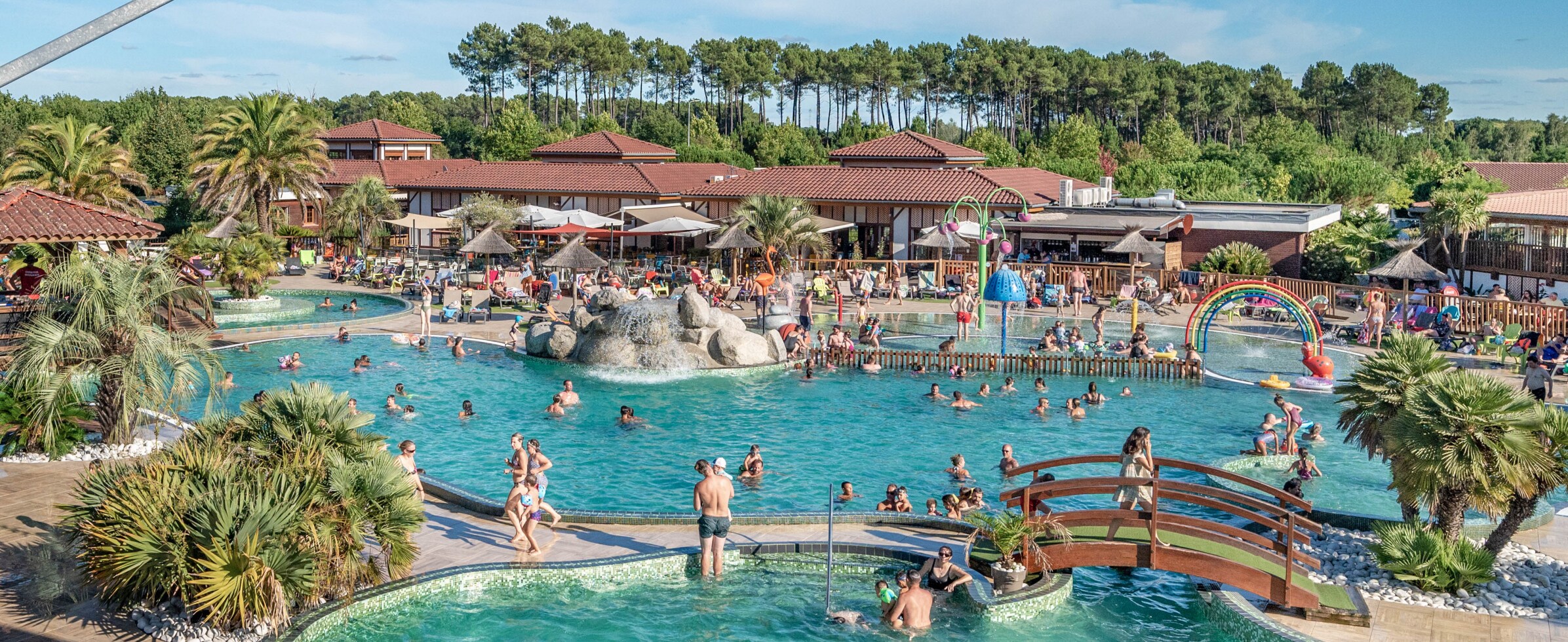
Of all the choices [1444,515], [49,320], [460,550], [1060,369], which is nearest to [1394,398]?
[1444,515]

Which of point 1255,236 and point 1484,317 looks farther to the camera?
point 1255,236

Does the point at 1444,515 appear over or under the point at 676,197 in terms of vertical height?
under

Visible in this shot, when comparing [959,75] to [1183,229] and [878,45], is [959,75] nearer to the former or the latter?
[878,45]

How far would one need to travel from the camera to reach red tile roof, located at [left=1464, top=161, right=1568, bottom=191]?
7775 cm

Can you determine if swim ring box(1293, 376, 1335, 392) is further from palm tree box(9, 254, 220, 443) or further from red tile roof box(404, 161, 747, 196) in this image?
red tile roof box(404, 161, 747, 196)

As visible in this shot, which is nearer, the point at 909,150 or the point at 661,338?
the point at 661,338

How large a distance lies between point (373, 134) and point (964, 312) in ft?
145

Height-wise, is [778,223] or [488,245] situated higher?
[778,223]

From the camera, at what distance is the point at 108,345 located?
17.0m

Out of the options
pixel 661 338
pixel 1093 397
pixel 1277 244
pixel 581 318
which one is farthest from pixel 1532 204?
pixel 581 318

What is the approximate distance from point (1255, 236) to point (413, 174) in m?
35.3

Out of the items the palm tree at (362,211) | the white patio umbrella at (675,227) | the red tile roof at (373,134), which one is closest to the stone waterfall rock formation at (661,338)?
the white patio umbrella at (675,227)

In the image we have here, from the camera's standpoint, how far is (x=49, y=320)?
54.4ft

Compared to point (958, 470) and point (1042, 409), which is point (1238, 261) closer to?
point (1042, 409)
